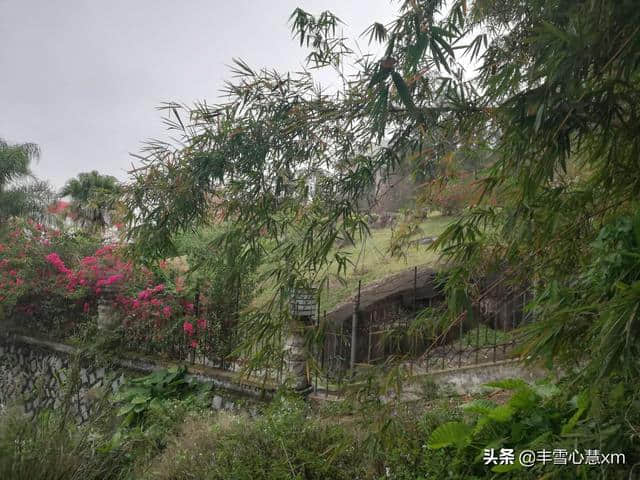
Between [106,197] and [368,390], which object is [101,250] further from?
[368,390]

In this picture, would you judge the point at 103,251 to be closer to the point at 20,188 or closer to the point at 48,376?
the point at 48,376

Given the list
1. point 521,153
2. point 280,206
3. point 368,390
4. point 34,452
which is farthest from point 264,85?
point 34,452

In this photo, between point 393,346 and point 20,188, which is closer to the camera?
point 393,346

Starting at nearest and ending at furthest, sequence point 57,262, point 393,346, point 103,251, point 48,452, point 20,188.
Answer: point 48,452
point 393,346
point 57,262
point 103,251
point 20,188

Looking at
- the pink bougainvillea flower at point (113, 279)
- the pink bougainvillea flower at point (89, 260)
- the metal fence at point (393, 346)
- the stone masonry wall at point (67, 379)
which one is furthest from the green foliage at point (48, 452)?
the pink bougainvillea flower at point (89, 260)

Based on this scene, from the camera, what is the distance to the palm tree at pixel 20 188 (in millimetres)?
11773

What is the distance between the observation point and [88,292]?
6.53 meters

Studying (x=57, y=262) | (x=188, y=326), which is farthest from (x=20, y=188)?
(x=188, y=326)

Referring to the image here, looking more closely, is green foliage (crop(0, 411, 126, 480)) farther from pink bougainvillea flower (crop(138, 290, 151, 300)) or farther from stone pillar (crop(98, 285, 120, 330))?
stone pillar (crop(98, 285, 120, 330))

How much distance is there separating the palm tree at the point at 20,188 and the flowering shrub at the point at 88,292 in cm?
513

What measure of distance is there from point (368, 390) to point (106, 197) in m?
1.92

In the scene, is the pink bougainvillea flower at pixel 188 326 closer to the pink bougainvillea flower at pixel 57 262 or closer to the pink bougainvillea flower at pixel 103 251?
the pink bougainvillea flower at pixel 103 251

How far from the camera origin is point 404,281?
23.6ft

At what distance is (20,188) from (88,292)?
752 cm
